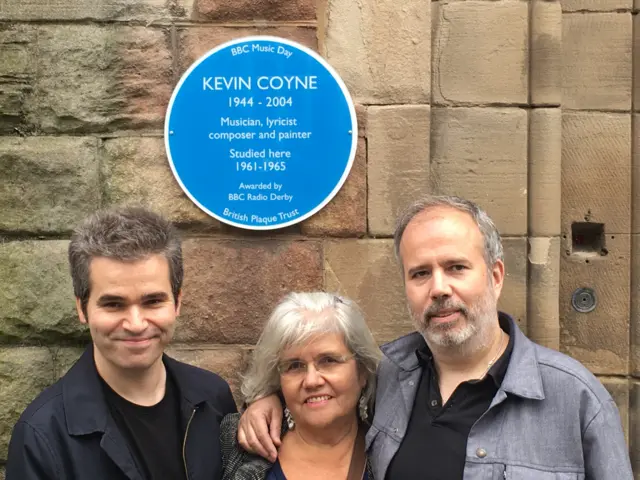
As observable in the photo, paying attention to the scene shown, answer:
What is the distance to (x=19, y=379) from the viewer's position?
3229mm

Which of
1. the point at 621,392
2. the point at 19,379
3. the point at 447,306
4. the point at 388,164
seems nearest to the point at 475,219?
the point at 447,306

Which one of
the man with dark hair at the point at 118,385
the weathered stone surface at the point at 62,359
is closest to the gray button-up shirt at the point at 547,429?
the man with dark hair at the point at 118,385

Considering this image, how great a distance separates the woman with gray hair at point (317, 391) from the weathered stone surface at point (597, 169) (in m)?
1.78

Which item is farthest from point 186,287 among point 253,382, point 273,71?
point 273,71

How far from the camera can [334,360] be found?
7.98 feet

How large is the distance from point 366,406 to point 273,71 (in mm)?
1554

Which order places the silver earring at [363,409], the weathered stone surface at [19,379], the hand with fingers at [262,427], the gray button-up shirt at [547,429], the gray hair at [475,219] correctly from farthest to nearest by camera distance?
1. the weathered stone surface at [19,379]
2. the silver earring at [363,409]
3. the hand with fingers at [262,427]
4. the gray hair at [475,219]
5. the gray button-up shirt at [547,429]

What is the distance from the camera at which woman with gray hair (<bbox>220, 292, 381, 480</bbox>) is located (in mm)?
2396

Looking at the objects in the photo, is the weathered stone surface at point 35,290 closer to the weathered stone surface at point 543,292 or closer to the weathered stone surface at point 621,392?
the weathered stone surface at point 543,292

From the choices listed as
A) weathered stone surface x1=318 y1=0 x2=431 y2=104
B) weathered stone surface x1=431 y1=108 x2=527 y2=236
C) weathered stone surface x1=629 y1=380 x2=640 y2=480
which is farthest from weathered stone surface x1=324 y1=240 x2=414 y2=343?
weathered stone surface x1=629 y1=380 x2=640 y2=480

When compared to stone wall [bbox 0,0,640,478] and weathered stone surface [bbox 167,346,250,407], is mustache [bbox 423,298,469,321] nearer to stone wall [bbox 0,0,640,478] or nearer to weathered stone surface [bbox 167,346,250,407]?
stone wall [bbox 0,0,640,478]

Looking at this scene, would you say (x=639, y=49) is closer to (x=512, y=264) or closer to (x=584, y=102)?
(x=584, y=102)

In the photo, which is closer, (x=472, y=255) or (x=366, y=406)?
(x=472, y=255)

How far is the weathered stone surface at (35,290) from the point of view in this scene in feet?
10.6
